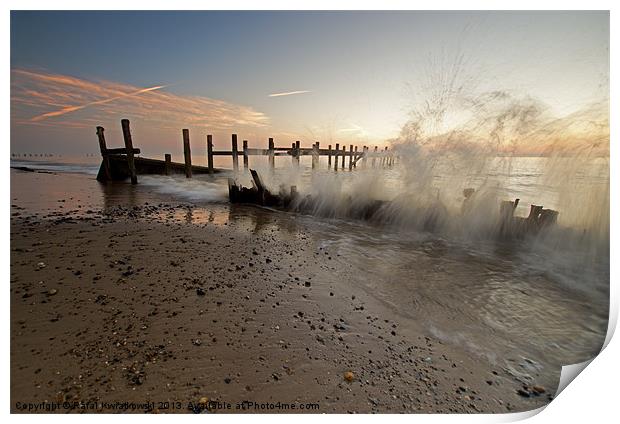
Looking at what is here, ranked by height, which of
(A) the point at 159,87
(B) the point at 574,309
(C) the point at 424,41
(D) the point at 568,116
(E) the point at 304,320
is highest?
(C) the point at 424,41

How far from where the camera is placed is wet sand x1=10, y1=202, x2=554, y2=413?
59.9 inches

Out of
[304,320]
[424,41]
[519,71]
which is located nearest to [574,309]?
[519,71]

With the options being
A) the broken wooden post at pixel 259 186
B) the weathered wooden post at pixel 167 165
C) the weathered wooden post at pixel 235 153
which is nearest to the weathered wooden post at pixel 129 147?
the weathered wooden post at pixel 167 165

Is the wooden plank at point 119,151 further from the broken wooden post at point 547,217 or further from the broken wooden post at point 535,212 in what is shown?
the broken wooden post at point 547,217

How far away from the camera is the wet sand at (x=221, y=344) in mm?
1521

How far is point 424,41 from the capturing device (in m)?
2.72

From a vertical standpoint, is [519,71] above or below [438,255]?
above

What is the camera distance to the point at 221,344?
5.78ft

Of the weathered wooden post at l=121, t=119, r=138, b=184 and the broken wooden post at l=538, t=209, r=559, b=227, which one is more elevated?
the weathered wooden post at l=121, t=119, r=138, b=184

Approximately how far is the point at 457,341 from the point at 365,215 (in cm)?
433

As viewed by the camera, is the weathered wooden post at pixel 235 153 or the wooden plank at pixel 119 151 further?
the weathered wooden post at pixel 235 153

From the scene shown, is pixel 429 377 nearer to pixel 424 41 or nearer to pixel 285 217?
pixel 424 41

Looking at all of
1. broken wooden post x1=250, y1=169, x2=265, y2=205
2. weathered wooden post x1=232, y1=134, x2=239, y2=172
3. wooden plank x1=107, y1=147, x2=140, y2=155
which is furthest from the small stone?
weathered wooden post x1=232, y1=134, x2=239, y2=172

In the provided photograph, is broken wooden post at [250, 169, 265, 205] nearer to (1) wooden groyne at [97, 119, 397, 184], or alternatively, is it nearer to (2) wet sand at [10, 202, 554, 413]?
(1) wooden groyne at [97, 119, 397, 184]
